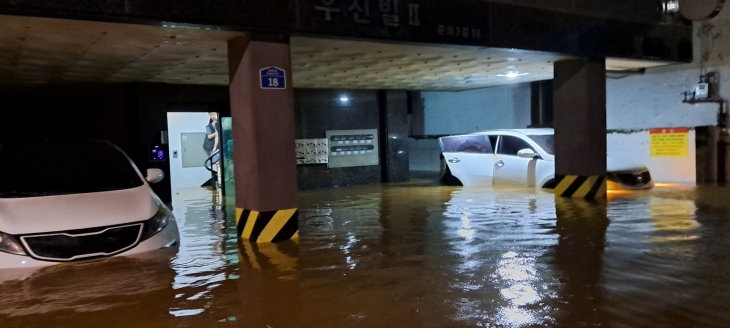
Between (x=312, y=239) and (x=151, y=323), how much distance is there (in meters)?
3.20

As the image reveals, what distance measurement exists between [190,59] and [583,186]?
701 cm

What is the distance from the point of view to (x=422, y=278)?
16.3 feet

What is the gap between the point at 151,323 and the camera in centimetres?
396

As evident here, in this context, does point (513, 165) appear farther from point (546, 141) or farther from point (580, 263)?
point (580, 263)

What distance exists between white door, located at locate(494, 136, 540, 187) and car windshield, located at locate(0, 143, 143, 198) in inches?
307

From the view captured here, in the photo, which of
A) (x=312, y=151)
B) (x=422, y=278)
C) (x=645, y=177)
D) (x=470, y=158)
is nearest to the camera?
(x=422, y=278)

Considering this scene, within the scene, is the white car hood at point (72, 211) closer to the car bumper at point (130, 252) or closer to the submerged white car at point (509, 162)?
the car bumper at point (130, 252)

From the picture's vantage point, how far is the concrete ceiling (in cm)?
643

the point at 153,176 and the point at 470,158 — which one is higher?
the point at 153,176

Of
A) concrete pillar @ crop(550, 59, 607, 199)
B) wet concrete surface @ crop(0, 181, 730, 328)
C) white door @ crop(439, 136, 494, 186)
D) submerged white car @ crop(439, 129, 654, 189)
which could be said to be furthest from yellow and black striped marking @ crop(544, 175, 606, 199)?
white door @ crop(439, 136, 494, 186)

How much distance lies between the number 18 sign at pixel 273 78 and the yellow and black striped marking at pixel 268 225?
4.92ft

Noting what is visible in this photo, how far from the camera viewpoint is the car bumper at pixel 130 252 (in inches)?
201

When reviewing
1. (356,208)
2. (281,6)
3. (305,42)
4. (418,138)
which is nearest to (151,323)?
(281,6)

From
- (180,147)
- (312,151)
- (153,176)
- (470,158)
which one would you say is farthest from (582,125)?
(180,147)
